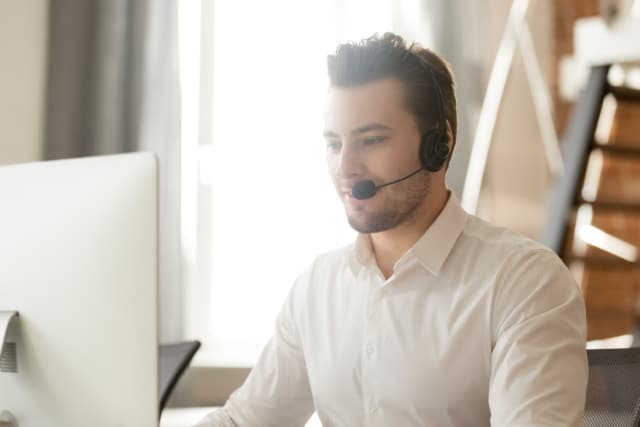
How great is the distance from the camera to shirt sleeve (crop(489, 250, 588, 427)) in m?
1.24

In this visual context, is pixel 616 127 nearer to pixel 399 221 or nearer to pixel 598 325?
pixel 598 325

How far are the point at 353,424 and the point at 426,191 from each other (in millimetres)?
420

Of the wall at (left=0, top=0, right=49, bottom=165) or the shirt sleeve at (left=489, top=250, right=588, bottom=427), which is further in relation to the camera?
the wall at (left=0, top=0, right=49, bottom=165)

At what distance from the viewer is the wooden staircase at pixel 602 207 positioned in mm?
3199

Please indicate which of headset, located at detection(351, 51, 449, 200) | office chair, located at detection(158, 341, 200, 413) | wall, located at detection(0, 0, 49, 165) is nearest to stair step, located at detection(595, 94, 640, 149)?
wall, located at detection(0, 0, 49, 165)

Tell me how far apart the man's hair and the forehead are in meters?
0.01

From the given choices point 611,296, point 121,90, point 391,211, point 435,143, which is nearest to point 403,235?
point 391,211

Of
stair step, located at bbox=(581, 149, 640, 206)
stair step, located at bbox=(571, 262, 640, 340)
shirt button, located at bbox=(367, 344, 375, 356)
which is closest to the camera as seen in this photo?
shirt button, located at bbox=(367, 344, 375, 356)

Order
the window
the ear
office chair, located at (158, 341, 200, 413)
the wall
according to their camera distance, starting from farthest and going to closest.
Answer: the window
the wall
office chair, located at (158, 341, 200, 413)
the ear

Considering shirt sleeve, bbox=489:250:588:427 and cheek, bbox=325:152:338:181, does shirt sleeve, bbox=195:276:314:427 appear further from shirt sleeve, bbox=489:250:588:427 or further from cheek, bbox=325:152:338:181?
shirt sleeve, bbox=489:250:588:427

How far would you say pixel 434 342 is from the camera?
4.66 ft

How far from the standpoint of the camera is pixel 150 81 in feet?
10.9

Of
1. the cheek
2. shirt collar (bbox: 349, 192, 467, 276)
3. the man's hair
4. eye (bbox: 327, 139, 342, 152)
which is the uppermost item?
the man's hair

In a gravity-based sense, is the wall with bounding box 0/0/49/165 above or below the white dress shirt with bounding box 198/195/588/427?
above
